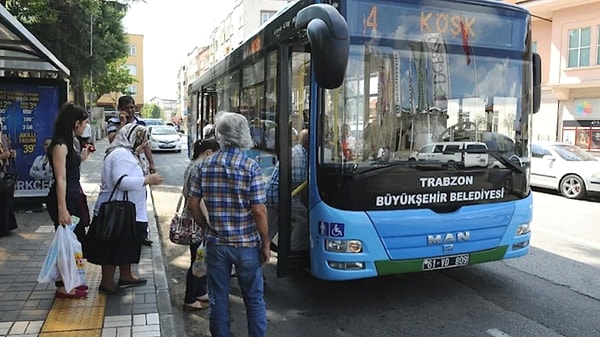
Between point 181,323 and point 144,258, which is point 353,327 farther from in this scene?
point 144,258

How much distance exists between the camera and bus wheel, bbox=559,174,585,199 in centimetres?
1227

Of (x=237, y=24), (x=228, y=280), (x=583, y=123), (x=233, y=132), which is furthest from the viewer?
(x=237, y=24)

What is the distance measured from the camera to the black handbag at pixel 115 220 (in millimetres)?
4602

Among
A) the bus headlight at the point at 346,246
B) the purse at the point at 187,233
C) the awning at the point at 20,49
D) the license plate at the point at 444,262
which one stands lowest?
the license plate at the point at 444,262

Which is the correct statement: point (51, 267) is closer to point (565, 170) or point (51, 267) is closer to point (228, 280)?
point (228, 280)

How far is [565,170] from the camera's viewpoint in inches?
499

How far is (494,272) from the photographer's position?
6137 mm

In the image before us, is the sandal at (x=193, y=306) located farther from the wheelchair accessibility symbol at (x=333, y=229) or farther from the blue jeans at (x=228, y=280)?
the wheelchair accessibility symbol at (x=333, y=229)

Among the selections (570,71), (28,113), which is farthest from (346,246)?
(570,71)

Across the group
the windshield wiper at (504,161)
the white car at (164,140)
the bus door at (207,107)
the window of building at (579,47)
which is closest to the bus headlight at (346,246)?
the windshield wiper at (504,161)

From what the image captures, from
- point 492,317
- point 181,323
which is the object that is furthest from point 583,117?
point 181,323

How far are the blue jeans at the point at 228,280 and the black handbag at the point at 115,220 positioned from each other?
1380 mm

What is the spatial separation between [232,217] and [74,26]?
51.0 feet

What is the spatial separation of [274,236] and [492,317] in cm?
220
